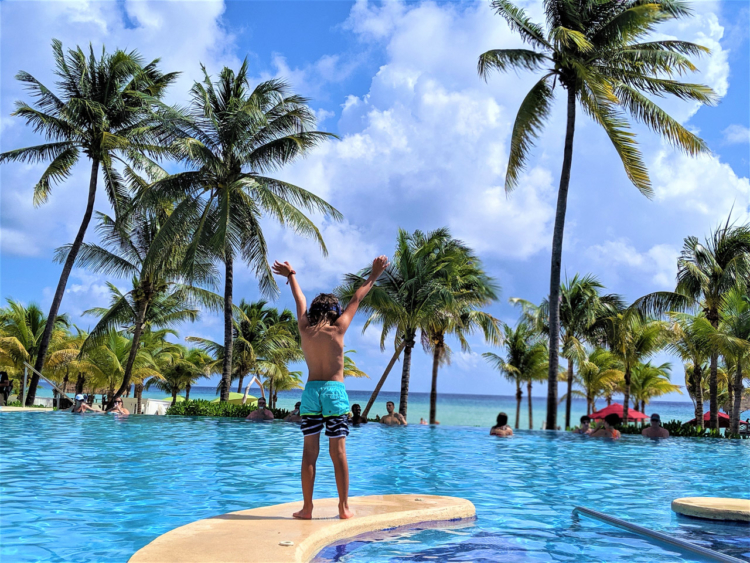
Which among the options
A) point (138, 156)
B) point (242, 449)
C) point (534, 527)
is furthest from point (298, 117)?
point (534, 527)

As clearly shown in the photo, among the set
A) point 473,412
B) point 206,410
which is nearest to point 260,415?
point 206,410

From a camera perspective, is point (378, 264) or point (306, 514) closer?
point (306, 514)

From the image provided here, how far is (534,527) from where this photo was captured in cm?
608

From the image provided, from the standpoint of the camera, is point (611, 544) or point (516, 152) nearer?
point (611, 544)

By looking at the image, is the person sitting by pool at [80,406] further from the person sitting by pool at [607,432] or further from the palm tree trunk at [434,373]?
the person sitting by pool at [607,432]

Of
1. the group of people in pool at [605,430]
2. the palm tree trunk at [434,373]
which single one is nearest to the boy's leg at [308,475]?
the group of people in pool at [605,430]

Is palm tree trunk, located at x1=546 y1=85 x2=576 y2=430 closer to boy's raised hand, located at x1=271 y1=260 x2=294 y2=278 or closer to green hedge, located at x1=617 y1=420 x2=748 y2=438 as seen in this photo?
green hedge, located at x1=617 y1=420 x2=748 y2=438

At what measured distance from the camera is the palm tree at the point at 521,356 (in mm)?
38156

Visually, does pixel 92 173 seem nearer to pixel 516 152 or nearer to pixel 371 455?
pixel 516 152

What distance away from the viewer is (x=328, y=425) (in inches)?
201

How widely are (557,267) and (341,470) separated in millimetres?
17862

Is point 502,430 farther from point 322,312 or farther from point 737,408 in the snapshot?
point 322,312

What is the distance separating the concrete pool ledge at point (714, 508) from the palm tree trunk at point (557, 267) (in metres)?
14.5

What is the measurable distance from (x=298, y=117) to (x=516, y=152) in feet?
27.2
